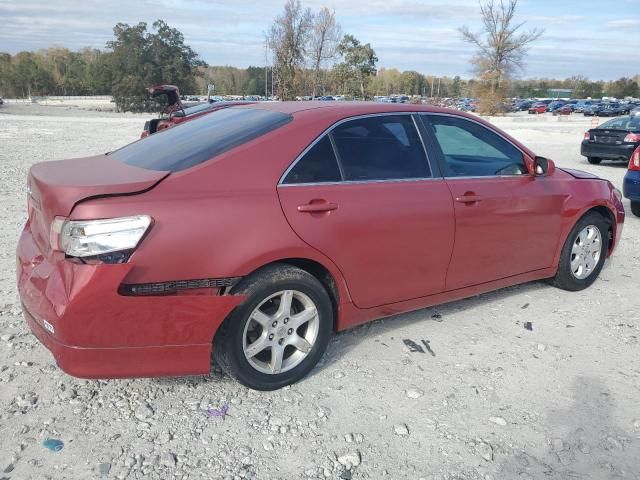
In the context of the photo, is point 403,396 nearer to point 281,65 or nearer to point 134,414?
point 134,414

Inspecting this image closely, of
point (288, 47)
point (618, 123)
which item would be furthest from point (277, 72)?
point (618, 123)

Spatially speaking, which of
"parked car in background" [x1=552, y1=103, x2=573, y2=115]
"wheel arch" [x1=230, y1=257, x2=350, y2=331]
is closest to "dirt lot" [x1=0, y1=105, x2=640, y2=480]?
"wheel arch" [x1=230, y1=257, x2=350, y2=331]

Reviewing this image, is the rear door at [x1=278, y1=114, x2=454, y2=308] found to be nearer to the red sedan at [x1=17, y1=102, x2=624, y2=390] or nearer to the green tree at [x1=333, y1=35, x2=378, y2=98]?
the red sedan at [x1=17, y1=102, x2=624, y2=390]

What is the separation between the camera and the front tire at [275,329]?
3.18 meters

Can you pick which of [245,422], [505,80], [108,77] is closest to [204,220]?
[245,422]

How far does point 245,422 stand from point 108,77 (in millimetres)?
80839

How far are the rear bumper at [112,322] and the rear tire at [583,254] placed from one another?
3.20 m

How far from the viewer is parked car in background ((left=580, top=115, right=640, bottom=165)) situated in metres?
14.8

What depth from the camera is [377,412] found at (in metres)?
3.26

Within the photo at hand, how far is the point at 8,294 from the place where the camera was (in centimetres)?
468

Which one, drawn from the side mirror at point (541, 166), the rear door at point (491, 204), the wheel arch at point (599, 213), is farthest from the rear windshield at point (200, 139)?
the wheel arch at point (599, 213)

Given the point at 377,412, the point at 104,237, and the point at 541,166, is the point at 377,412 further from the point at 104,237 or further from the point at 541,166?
the point at 541,166

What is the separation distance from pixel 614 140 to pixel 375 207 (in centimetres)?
1373

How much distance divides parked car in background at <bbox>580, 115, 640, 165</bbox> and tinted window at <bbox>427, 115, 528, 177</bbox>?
39.2 ft
